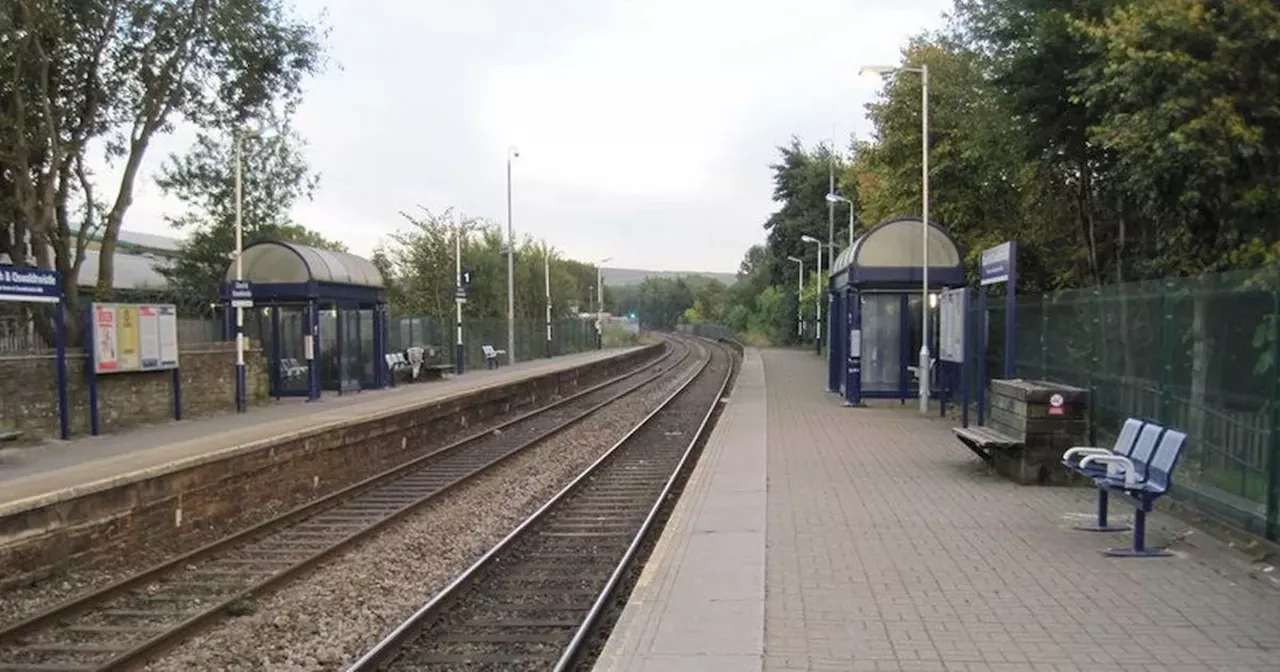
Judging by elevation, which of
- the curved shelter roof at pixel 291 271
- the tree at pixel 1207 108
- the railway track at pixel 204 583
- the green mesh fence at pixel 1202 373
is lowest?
the railway track at pixel 204 583

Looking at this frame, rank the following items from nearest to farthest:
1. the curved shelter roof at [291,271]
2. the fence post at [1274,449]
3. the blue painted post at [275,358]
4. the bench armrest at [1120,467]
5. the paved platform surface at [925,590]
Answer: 1. the paved platform surface at [925,590]
2. the fence post at [1274,449]
3. the bench armrest at [1120,467]
4. the curved shelter roof at [291,271]
5. the blue painted post at [275,358]

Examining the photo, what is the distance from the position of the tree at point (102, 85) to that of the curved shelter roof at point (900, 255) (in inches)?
537

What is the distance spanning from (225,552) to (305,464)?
4.42 m

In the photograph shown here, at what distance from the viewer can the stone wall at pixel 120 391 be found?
15438mm

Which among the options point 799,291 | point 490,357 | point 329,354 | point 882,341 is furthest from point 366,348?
point 799,291

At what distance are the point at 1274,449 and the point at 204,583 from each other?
8.51m

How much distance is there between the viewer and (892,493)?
11.1m

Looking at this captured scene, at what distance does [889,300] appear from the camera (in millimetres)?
23031

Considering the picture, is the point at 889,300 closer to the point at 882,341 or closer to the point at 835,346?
the point at 882,341

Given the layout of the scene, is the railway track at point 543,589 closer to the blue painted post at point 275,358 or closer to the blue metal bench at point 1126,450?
the blue metal bench at point 1126,450

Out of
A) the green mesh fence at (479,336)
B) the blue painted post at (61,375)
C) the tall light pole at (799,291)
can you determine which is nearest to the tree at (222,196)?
the green mesh fence at (479,336)

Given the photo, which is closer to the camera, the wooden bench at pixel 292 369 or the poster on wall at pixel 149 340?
the poster on wall at pixel 149 340

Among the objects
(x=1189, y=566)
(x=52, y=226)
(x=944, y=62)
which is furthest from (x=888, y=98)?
(x=1189, y=566)

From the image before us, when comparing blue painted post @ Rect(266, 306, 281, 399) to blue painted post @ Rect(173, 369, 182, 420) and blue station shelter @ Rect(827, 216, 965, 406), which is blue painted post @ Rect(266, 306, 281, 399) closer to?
blue painted post @ Rect(173, 369, 182, 420)
